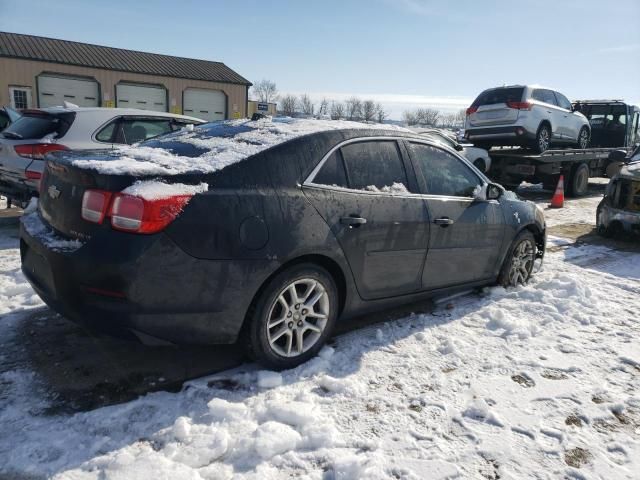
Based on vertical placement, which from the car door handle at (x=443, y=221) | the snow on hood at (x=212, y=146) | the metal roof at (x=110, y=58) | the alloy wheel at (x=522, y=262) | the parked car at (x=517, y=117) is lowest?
the alloy wheel at (x=522, y=262)

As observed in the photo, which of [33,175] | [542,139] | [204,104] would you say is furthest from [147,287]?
[204,104]

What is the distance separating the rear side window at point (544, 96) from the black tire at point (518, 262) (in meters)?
7.66

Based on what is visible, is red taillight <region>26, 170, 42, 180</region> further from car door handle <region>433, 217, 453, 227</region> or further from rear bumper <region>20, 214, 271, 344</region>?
car door handle <region>433, 217, 453, 227</region>

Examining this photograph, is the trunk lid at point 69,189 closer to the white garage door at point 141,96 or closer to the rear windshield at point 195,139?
the rear windshield at point 195,139

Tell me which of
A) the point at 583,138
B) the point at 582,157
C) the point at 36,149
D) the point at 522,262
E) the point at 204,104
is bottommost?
the point at 522,262

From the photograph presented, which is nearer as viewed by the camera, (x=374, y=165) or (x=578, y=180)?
(x=374, y=165)

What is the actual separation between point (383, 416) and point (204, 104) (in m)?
34.9

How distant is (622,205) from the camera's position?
7793mm

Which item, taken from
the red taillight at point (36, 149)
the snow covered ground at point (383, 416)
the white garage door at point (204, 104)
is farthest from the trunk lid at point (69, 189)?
the white garage door at point (204, 104)

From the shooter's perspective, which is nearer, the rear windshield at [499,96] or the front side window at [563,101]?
the rear windshield at [499,96]

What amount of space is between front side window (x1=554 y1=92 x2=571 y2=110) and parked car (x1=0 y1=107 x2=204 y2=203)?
1065 centimetres

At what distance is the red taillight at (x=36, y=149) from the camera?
625 cm

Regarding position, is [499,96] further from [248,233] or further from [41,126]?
[248,233]

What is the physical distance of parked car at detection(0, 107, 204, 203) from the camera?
6.27 metres
